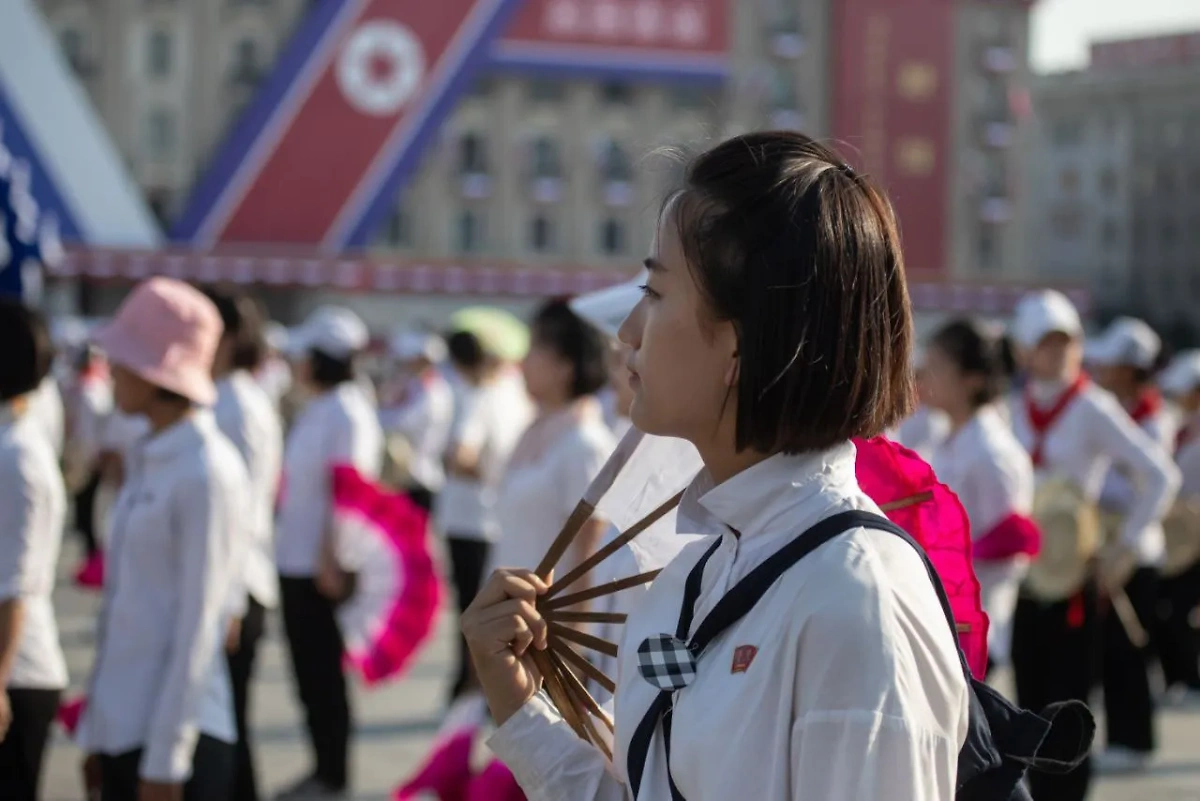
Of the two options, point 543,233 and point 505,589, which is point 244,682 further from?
point 543,233

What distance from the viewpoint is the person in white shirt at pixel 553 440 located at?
4691 millimetres

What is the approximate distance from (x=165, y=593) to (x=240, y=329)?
2.13 metres

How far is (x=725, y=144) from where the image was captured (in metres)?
1.63

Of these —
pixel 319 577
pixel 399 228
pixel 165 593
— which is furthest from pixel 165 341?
pixel 399 228

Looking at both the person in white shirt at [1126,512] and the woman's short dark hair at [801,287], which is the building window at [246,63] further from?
the woman's short dark hair at [801,287]

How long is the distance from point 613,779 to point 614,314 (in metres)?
1.16

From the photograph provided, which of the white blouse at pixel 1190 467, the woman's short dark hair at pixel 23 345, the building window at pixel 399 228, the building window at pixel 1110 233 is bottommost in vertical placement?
the building window at pixel 1110 233

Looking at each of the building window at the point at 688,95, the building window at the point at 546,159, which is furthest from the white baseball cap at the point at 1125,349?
the building window at the point at 688,95

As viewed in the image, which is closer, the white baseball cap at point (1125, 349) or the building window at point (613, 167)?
the white baseball cap at point (1125, 349)

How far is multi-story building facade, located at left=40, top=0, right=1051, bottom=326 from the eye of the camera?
44.4 m

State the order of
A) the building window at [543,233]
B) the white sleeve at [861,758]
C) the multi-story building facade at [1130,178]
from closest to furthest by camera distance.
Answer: the white sleeve at [861,758] < the building window at [543,233] < the multi-story building facade at [1130,178]

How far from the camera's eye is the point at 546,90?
47.9 m

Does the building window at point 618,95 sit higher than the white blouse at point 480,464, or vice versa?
the building window at point 618,95

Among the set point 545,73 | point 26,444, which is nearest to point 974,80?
point 545,73
